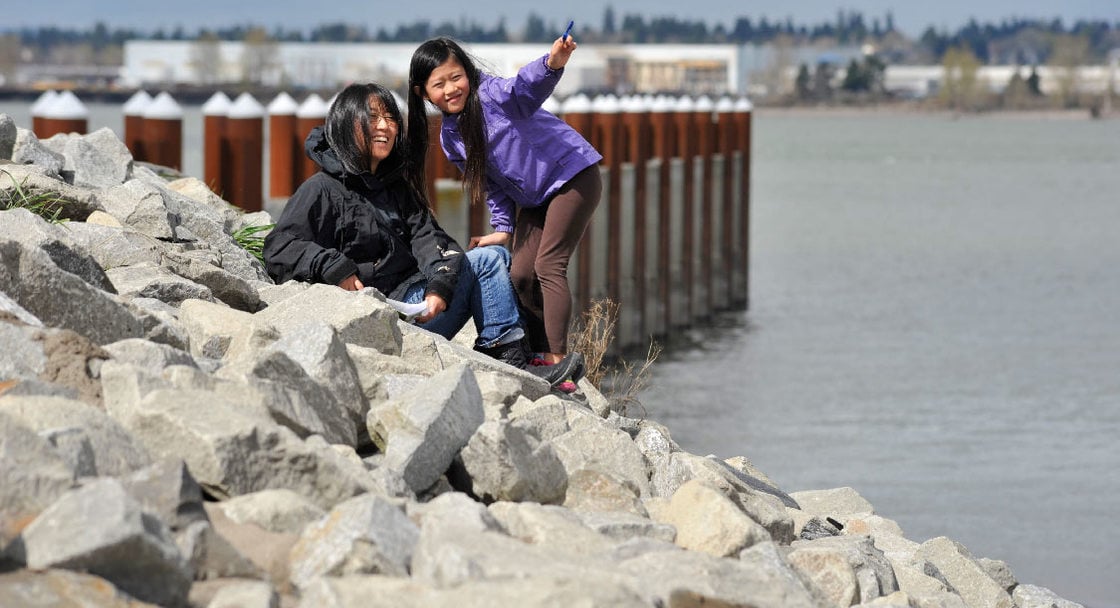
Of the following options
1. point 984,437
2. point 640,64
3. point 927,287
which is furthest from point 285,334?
point 640,64

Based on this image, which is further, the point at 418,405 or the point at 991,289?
the point at 991,289

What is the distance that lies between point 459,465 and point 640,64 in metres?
158

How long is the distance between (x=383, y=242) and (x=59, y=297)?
5.42 ft

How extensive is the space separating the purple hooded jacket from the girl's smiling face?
0.11 metres

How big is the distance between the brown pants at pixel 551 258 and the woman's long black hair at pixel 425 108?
1.25ft

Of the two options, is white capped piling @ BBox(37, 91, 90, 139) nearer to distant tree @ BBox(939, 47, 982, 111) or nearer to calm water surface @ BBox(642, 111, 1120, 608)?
calm water surface @ BBox(642, 111, 1120, 608)

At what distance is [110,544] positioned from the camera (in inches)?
128

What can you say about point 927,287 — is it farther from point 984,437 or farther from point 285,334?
point 285,334

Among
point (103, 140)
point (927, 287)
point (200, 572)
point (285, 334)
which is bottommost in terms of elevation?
point (927, 287)

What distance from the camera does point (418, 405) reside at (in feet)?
14.8

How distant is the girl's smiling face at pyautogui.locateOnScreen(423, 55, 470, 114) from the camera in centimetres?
601

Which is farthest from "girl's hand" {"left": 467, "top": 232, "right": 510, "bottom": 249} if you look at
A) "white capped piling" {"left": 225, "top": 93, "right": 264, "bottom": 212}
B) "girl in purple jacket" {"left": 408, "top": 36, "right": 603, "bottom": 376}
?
"white capped piling" {"left": 225, "top": 93, "right": 264, "bottom": 212}

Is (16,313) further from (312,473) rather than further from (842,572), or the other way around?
(842,572)

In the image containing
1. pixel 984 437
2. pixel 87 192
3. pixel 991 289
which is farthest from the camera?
→ pixel 991 289
